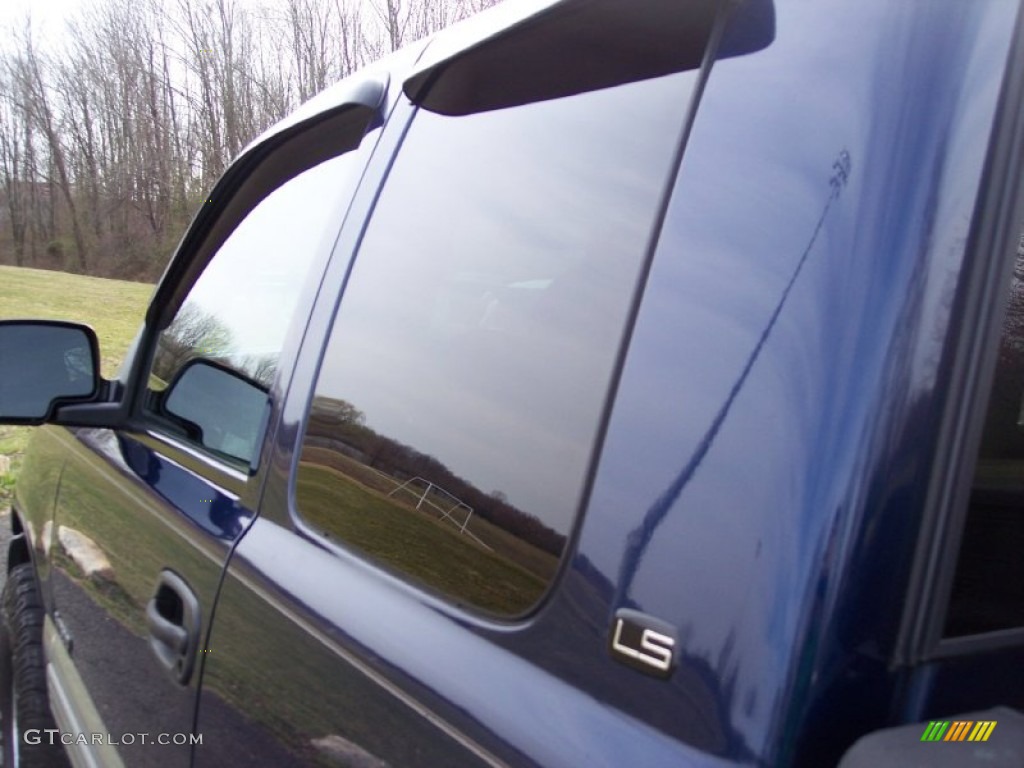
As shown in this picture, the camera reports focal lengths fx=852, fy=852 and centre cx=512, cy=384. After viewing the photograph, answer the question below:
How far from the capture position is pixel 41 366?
228 cm

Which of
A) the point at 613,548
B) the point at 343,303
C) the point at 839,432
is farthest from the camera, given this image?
the point at 343,303

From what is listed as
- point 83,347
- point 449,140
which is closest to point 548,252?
point 449,140

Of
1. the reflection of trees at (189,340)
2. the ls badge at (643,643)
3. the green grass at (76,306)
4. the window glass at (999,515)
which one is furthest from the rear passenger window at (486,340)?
the green grass at (76,306)

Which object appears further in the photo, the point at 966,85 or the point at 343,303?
the point at 343,303

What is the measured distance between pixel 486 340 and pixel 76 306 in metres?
21.2

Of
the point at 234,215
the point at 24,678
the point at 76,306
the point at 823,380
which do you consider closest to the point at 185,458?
the point at 234,215

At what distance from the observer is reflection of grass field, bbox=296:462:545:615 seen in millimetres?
1053

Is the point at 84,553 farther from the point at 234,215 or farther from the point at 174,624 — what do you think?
the point at 234,215

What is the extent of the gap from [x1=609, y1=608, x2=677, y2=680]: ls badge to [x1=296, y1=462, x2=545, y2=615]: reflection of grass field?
143mm

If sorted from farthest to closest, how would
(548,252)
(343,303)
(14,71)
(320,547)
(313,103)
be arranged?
(14,71), (313,103), (343,303), (320,547), (548,252)

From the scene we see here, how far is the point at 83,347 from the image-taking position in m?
2.32

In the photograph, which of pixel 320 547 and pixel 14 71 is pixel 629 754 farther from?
pixel 14 71

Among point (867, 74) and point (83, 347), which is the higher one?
point (867, 74)

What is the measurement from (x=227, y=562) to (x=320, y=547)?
23cm
